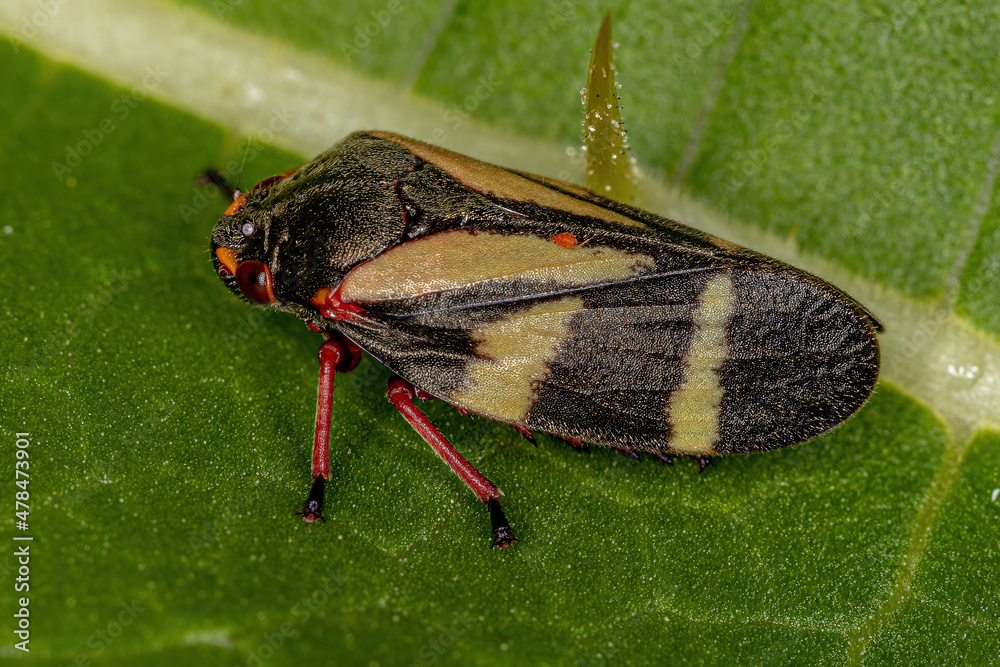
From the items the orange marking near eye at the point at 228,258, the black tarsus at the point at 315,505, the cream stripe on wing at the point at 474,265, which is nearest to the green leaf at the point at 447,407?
the black tarsus at the point at 315,505

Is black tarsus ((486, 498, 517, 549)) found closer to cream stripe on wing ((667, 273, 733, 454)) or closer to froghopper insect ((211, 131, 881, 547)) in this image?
froghopper insect ((211, 131, 881, 547))

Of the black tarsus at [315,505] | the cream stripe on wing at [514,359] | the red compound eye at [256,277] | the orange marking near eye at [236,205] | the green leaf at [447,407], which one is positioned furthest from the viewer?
the orange marking near eye at [236,205]

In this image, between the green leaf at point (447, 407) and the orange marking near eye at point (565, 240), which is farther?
the orange marking near eye at point (565, 240)

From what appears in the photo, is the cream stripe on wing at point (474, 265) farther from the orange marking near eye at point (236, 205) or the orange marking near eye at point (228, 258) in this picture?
the orange marking near eye at point (236, 205)

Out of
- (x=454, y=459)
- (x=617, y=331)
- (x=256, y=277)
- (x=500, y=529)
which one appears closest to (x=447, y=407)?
(x=454, y=459)

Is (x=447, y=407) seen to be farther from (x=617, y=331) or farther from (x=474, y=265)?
(x=617, y=331)

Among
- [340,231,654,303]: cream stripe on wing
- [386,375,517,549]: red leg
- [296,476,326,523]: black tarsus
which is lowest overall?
[296,476,326,523]: black tarsus

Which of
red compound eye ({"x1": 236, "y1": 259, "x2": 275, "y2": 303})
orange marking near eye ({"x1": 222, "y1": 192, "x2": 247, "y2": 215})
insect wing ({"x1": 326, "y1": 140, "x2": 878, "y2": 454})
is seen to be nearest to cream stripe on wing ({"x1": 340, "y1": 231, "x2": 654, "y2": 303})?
insect wing ({"x1": 326, "y1": 140, "x2": 878, "y2": 454})
